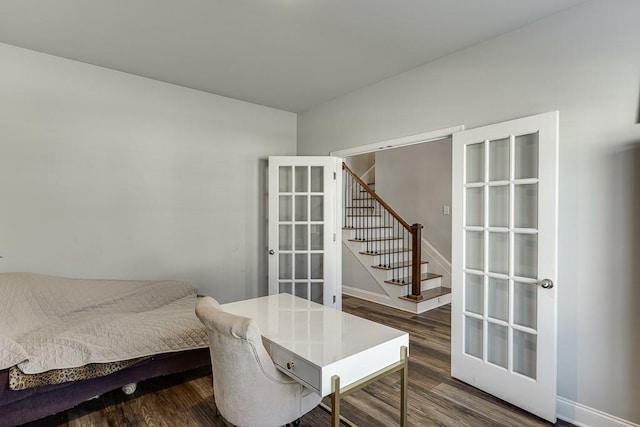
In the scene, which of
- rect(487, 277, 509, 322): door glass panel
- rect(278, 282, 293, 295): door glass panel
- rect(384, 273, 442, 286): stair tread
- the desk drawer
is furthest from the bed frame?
rect(384, 273, 442, 286): stair tread

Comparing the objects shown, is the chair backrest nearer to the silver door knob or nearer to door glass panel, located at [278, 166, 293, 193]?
the silver door knob

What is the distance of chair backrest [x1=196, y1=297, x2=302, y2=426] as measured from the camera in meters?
1.46

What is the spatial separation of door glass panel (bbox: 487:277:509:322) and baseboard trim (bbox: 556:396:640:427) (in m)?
0.59

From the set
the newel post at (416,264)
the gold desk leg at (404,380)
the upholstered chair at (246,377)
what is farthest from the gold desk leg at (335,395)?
the newel post at (416,264)

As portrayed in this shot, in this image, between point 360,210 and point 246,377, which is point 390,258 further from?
point 246,377

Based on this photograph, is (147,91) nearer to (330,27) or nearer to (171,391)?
(330,27)

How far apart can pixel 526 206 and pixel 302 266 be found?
2.38 metres

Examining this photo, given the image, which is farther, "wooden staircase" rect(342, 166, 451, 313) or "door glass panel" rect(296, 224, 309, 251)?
"wooden staircase" rect(342, 166, 451, 313)

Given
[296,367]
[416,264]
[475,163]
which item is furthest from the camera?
[416,264]

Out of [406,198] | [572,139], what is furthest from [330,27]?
[406,198]

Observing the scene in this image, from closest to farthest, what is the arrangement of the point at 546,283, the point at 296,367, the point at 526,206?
1. the point at 296,367
2. the point at 546,283
3. the point at 526,206

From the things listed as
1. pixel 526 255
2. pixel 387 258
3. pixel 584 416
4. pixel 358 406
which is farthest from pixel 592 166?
pixel 387 258

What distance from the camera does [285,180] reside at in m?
3.86

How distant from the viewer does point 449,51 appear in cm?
267
